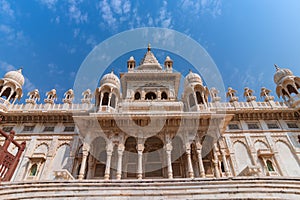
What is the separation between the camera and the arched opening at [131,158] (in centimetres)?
1698

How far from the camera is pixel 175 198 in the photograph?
29.0 feet

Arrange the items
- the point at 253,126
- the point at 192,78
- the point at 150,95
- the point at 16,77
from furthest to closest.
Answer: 1. the point at 150,95
2. the point at 16,77
3. the point at 192,78
4. the point at 253,126

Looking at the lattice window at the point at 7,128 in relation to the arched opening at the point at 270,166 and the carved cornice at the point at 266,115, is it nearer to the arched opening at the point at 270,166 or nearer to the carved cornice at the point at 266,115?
the carved cornice at the point at 266,115

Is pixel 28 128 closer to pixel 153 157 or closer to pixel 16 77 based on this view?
pixel 16 77

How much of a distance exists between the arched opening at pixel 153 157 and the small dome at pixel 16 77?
1630 centimetres

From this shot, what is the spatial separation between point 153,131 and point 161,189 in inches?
289

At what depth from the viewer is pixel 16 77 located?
23.1 m

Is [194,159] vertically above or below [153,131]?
below

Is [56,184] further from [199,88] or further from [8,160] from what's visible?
[199,88]

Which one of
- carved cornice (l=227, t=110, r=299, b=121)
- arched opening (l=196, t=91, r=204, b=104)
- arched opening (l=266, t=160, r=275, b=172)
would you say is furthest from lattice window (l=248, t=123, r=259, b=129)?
arched opening (l=196, t=91, r=204, b=104)

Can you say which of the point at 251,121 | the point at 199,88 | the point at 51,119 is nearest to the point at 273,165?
the point at 251,121

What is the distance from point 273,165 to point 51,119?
835 inches

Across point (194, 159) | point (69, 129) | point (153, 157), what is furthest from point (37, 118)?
point (194, 159)

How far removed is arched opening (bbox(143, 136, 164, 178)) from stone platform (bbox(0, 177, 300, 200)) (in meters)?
7.47
